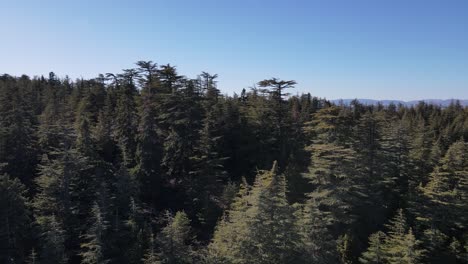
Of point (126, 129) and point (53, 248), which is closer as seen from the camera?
point (53, 248)

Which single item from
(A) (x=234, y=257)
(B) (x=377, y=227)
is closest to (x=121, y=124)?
(A) (x=234, y=257)

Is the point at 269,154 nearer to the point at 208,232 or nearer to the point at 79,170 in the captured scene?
the point at 208,232

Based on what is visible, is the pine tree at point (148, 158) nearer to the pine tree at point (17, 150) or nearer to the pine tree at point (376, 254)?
the pine tree at point (17, 150)

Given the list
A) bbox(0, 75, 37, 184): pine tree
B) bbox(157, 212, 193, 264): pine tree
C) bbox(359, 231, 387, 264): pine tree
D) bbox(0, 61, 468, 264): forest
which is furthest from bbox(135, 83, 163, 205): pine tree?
bbox(359, 231, 387, 264): pine tree

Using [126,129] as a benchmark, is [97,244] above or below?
below

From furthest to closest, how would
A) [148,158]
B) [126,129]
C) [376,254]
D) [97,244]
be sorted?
1. [126,129]
2. [148,158]
3. [97,244]
4. [376,254]

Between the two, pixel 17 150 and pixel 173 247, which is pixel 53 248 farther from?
pixel 17 150

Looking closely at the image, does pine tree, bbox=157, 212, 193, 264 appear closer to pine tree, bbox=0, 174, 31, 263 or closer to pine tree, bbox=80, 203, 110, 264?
pine tree, bbox=80, 203, 110, 264

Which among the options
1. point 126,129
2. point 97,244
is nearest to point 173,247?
point 97,244
